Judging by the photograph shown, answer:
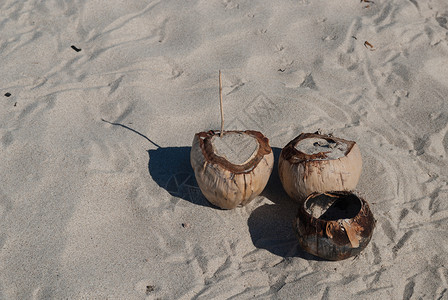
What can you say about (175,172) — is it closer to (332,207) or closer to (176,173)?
(176,173)

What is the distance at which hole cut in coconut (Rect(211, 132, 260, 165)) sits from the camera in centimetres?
315

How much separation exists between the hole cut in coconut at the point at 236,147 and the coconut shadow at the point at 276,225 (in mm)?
439

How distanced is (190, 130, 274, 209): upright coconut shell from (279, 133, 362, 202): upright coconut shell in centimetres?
14

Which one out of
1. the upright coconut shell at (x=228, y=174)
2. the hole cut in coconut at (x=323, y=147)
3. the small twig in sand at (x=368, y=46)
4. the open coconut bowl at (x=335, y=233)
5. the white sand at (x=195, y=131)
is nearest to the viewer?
the open coconut bowl at (x=335, y=233)

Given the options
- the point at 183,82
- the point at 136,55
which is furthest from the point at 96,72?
the point at 183,82

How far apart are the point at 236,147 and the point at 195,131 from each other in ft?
Answer: 2.64

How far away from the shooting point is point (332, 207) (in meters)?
3.23

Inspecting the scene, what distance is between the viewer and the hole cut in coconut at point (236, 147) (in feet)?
10.3

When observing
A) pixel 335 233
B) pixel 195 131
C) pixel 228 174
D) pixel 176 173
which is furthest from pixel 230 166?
pixel 195 131

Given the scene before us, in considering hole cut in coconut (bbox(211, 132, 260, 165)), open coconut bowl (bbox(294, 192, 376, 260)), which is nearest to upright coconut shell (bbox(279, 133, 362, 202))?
open coconut bowl (bbox(294, 192, 376, 260))

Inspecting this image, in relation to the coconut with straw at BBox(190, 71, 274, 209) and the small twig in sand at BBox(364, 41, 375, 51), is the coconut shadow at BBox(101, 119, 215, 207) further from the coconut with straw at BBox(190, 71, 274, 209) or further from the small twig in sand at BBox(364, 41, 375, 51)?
the small twig in sand at BBox(364, 41, 375, 51)

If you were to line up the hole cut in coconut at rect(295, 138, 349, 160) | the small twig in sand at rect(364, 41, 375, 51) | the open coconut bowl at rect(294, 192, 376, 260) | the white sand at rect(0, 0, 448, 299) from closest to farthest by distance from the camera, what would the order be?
the open coconut bowl at rect(294, 192, 376, 260) → the white sand at rect(0, 0, 448, 299) → the hole cut in coconut at rect(295, 138, 349, 160) → the small twig in sand at rect(364, 41, 375, 51)

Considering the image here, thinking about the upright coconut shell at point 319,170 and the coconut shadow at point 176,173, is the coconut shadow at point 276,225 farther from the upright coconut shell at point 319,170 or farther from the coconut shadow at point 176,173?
the coconut shadow at point 176,173

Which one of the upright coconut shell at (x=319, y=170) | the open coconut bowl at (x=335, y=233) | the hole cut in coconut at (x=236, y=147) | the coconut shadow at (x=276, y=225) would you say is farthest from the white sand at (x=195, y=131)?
the hole cut in coconut at (x=236, y=147)
